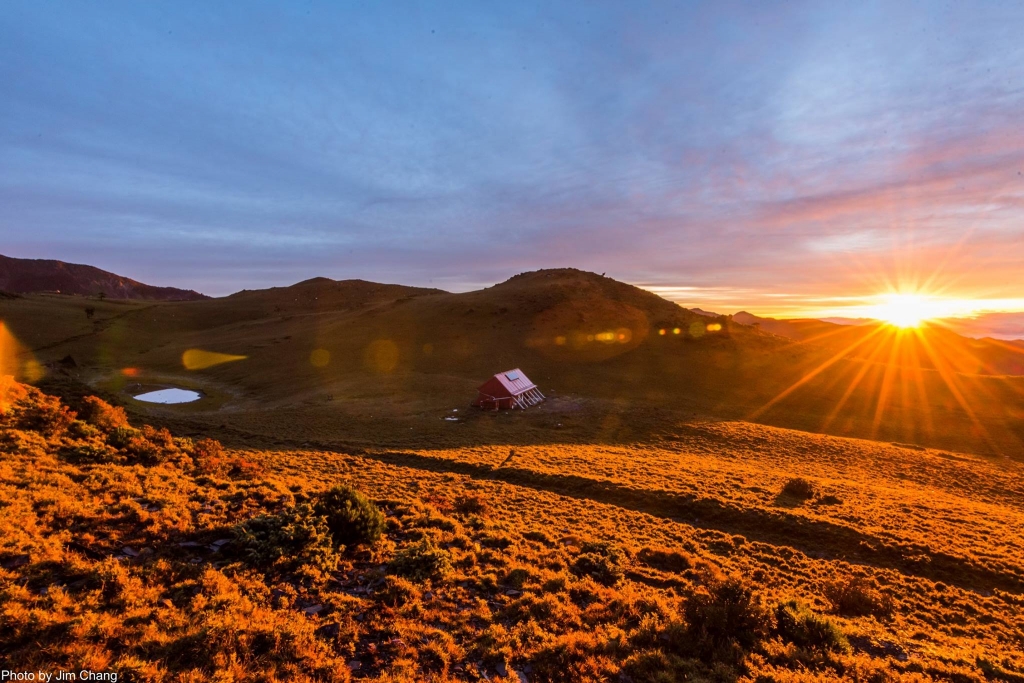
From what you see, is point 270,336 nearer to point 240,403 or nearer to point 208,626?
point 240,403

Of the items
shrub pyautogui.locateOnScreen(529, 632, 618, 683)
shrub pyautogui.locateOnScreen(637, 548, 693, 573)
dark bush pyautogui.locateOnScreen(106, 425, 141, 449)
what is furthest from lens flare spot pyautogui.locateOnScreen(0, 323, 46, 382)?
shrub pyautogui.locateOnScreen(529, 632, 618, 683)

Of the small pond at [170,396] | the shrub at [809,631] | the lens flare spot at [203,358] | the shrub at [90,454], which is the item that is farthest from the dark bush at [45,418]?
the lens flare spot at [203,358]

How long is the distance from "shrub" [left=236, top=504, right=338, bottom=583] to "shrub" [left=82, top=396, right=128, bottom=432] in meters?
13.1

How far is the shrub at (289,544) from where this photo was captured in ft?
34.8

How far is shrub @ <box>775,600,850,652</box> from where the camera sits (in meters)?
10.2

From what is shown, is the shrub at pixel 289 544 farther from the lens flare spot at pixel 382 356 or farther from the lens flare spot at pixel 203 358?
the lens flare spot at pixel 203 358

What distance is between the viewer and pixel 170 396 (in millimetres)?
53500

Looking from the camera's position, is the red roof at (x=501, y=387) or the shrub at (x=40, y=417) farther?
the red roof at (x=501, y=387)

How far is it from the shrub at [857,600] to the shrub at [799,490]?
10826mm

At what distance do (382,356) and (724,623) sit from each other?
70.2 m

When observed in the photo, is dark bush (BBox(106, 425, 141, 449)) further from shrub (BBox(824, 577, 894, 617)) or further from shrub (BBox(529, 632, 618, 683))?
shrub (BBox(824, 577, 894, 617))

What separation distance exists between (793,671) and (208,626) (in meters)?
11.9

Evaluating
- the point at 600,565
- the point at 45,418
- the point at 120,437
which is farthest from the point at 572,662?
the point at 45,418

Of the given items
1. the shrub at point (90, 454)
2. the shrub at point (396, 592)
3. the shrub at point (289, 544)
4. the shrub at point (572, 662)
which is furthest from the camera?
the shrub at point (90, 454)
